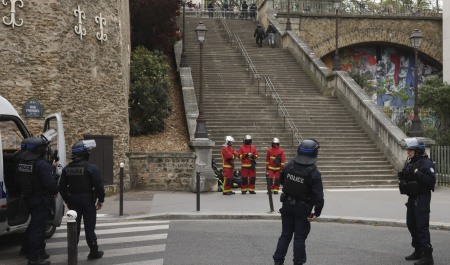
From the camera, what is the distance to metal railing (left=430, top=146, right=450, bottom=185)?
17.4 metres

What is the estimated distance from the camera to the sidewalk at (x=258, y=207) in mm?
11016

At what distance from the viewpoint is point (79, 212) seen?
7.38m

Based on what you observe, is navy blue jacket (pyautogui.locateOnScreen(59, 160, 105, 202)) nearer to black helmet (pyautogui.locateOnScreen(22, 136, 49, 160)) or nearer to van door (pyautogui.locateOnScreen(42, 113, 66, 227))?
black helmet (pyautogui.locateOnScreen(22, 136, 49, 160))

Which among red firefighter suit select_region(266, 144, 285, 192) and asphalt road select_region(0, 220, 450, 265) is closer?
asphalt road select_region(0, 220, 450, 265)

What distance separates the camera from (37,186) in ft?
23.5

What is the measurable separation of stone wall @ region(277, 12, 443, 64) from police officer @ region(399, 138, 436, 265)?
26.7 meters

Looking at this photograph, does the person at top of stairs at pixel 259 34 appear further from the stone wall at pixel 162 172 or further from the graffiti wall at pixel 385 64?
the stone wall at pixel 162 172

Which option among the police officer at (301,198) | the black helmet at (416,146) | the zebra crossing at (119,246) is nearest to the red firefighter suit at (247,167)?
the zebra crossing at (119,246)

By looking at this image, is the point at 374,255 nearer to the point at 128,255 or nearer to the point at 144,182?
the point at 128,255

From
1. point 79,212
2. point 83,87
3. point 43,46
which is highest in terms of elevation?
point 43,46

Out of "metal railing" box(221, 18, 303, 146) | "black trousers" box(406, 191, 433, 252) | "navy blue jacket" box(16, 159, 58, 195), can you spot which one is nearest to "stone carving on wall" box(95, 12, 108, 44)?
"metal railing" box(221, 18, 303, 146)

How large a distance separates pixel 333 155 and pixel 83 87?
9.07 metres

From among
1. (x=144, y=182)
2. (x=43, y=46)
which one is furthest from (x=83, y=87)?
(x=144, y=182)

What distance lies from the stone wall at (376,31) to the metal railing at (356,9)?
0.52 m
